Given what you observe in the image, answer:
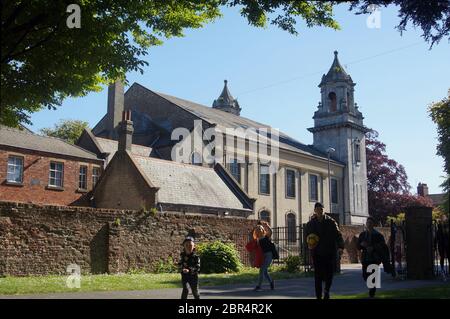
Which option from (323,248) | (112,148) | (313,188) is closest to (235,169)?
(112,148)

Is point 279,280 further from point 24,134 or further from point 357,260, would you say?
point 24,134

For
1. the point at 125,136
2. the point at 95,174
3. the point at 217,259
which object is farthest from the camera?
the point at 95,174

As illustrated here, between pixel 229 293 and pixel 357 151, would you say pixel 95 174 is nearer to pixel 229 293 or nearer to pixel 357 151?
pixel 229 293

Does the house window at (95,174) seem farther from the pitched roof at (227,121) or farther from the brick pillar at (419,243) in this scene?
the brick pillar at (419,243)

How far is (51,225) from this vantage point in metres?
18.0

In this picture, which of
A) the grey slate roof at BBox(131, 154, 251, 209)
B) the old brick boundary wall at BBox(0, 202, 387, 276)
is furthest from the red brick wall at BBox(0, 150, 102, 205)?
the old brick boundary wall at BBox(0, 202, 387, 276)

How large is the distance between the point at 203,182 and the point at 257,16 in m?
22.6

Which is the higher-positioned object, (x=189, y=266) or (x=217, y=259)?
(x=189, y=266)

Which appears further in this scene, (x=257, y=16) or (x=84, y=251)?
(x=84, y=251)

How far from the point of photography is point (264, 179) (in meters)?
45.2

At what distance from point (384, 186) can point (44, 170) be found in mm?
45089

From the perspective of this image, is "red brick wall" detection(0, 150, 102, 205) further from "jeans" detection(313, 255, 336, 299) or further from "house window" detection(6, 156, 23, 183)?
"jeans" detection(313, 255, 336, 299)

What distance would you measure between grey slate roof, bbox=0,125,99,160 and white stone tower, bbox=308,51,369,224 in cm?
2875
